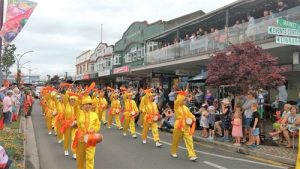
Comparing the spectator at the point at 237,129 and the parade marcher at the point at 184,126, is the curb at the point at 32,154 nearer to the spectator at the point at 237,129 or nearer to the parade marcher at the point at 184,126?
the parade marcher at the point at 184,126

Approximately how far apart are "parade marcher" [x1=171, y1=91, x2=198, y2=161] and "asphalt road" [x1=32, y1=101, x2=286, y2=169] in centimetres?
27

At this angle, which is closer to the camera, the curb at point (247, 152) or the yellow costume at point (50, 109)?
the curb at point (247, 152)

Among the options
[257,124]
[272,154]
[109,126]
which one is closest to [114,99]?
[109,126]

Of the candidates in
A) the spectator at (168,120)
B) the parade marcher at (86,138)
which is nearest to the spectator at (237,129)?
the spectator at (168,120)

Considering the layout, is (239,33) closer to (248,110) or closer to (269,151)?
(248,110)

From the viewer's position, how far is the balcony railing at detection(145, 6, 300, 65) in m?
15.6

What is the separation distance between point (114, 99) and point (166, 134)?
3.14 metres

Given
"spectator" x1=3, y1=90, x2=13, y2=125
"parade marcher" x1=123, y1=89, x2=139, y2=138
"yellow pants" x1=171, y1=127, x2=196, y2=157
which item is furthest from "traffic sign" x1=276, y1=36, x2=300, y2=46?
"spectator" x1=3, y1=90, x2=13, y2=125

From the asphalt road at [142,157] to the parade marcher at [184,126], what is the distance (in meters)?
0.27

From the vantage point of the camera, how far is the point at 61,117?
1248 cm

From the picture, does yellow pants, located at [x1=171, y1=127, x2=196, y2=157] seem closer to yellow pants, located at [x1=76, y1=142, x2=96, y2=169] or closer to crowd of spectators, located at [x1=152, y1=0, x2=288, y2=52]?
yellow pants, located at [x1=76, y1=142, x2=96, y2=169]

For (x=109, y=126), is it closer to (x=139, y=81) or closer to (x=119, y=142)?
(x=119, y=142)

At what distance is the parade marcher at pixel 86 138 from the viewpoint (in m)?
7.66

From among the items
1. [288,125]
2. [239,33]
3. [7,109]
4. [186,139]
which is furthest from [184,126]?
[239,33]
